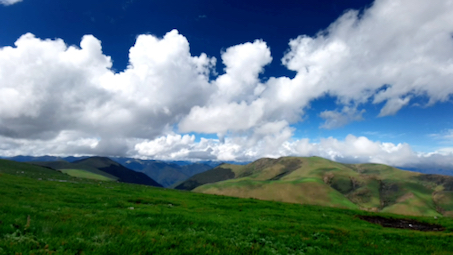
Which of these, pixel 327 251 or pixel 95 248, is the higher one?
pixel 95 248

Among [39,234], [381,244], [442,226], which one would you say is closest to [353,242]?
[381,244]

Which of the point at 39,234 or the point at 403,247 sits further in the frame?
the point at 403,247

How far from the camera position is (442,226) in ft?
103

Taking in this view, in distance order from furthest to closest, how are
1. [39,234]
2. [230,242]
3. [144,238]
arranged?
[230,242]
[144,238]
[39,234]

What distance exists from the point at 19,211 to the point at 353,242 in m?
22.0

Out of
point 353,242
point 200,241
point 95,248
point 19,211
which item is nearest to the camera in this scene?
point 95,248

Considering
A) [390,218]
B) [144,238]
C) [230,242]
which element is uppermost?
[144,238]

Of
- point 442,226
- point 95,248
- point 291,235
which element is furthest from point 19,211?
point 442,226

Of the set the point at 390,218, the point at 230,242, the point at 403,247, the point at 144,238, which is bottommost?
the point at 390,218

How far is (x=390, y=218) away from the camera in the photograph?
37.7 meters

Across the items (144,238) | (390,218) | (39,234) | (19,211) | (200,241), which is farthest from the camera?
(390,218)

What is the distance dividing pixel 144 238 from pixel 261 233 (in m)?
9.40

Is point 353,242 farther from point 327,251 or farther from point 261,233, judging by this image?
point 261,233

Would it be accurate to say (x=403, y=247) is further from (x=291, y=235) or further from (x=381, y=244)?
(x=291, y=235)
